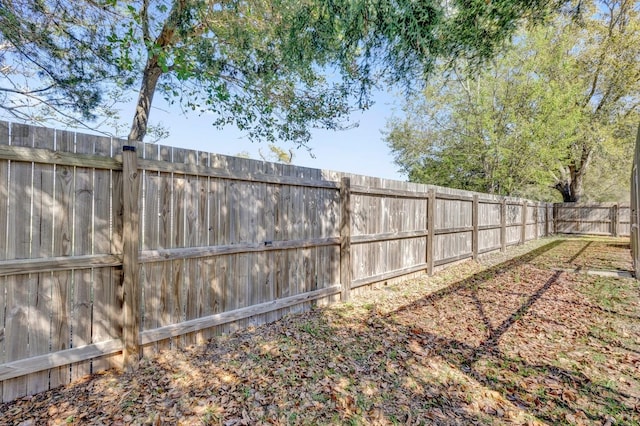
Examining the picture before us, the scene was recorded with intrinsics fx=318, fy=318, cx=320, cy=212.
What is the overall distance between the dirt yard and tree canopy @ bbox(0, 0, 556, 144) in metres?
3.24

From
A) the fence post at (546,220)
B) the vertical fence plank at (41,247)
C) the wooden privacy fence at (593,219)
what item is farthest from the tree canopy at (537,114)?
the vertical fence plank at (41,247)

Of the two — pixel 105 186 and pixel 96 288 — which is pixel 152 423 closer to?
pixel 96 288

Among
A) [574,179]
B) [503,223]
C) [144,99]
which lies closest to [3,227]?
[144,99]

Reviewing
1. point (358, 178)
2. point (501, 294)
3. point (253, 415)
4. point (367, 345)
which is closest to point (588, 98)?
point (501, 294)

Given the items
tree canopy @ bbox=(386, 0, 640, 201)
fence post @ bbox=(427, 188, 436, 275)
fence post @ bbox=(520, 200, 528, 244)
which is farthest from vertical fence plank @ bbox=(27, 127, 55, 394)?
fence post @ bbox=(520, 200, 528, 244)

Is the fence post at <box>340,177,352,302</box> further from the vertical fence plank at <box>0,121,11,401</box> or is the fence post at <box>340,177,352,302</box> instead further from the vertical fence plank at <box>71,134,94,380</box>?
the vertical fence plank at <box>0,121,11,401</box>

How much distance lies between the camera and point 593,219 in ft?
53.0

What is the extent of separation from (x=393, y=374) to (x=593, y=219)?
18.8 meters

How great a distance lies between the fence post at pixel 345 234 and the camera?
16.2ft

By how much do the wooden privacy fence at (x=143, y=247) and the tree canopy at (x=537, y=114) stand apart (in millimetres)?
7655

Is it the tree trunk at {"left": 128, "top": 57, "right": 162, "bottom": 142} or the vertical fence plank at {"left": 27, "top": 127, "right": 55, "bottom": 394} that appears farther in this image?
the tree trunk at {"left": 128, "top": 57, "right": 162, "bottom": 142}

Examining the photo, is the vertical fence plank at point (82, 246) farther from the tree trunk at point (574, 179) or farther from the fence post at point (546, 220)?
the tree trunk at point (574, 179)

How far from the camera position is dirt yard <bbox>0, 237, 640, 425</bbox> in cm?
230

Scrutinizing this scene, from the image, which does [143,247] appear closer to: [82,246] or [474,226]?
[82,246]
